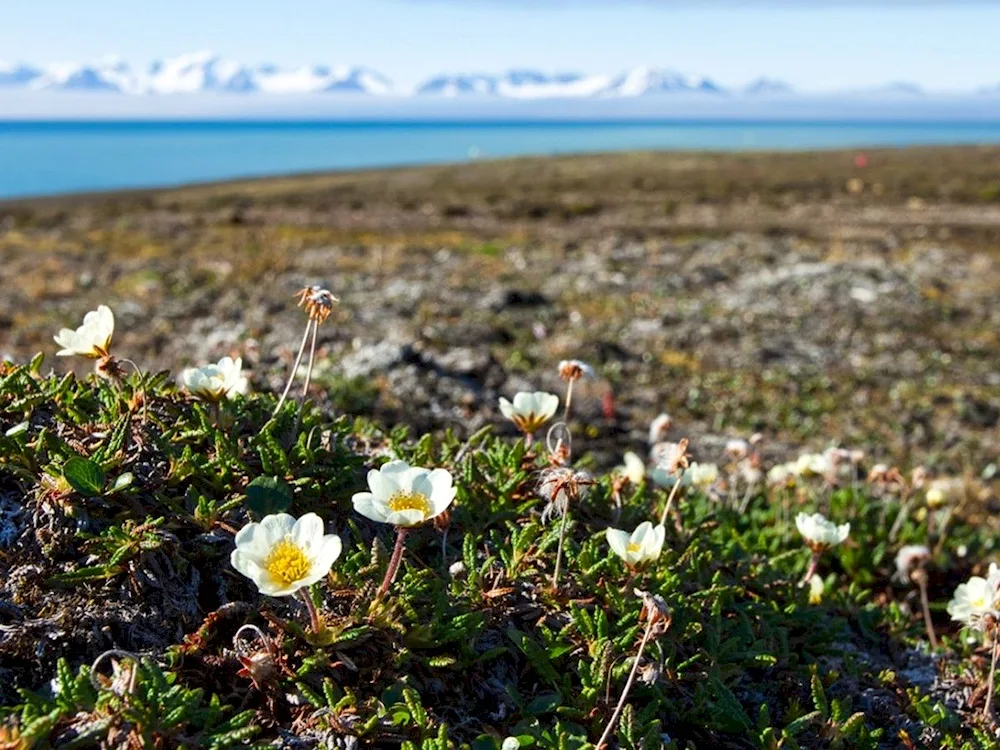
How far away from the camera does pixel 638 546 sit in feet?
9.90

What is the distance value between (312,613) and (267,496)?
2.02 feet

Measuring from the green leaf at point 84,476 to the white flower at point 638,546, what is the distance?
1622mm

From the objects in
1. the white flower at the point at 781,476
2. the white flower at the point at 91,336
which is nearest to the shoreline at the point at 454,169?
the white flower at the point at 781,476

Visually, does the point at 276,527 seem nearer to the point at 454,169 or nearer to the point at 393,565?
the point at 393,565

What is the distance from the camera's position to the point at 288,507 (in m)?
2.97

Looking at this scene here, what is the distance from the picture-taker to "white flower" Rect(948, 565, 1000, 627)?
318cm

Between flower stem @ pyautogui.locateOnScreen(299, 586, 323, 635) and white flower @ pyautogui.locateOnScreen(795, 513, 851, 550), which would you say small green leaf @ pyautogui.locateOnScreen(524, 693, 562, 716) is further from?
white flower @ pyautogui.locateOnScreen(795, 513, 851, 550)

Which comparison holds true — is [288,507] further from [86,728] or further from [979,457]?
[979,457]

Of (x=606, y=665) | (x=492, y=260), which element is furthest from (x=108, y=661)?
(x=492, y=260)

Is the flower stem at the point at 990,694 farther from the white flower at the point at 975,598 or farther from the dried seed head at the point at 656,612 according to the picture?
the dried seed head at the point at 656,612

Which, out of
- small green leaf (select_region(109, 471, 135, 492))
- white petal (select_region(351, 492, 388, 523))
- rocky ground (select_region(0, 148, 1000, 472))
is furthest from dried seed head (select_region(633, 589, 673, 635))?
rocky ground (select_region(0, 148, 1000, 472))

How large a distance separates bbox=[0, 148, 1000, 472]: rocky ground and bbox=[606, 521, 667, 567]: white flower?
2675 mm

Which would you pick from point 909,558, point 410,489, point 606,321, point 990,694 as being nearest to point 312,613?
point 410,489

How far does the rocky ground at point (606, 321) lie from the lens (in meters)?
8.05
